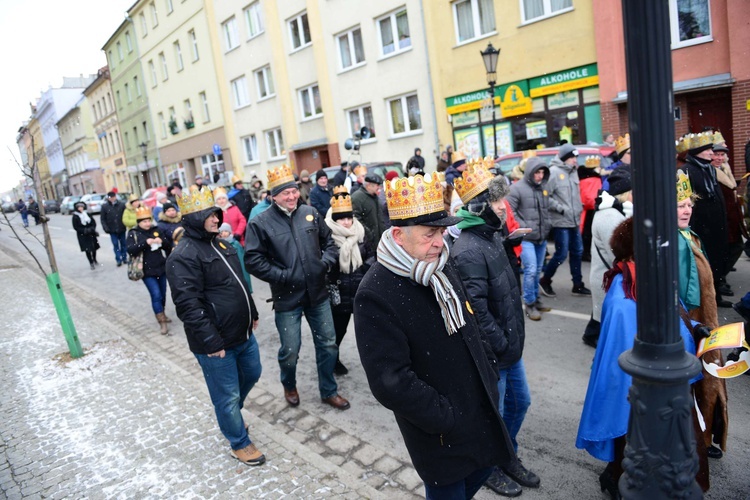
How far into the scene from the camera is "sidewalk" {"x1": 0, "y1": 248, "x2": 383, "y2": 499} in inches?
146

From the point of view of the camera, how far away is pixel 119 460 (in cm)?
414

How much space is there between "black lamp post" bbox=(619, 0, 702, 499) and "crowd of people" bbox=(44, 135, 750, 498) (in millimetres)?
775

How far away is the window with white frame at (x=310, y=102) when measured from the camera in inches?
983

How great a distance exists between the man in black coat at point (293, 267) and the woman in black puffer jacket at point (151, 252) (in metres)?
3.79

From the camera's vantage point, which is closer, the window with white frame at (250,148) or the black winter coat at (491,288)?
the black winter coat at (491,288)

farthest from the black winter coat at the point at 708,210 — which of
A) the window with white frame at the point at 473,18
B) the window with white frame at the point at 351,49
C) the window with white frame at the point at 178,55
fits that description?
the window with white frame at the point at 178,55

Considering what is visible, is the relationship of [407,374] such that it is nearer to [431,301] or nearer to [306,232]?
[431,301]

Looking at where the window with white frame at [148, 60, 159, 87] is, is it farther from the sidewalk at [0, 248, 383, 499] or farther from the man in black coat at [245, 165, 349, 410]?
the man in black coat at [245, 165, 349, 410]

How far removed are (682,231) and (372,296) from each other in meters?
2.45

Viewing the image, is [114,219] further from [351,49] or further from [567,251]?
[351,49]

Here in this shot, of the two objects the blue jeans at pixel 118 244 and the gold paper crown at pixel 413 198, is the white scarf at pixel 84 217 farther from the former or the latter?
the gold paper crown at pixel 413 198

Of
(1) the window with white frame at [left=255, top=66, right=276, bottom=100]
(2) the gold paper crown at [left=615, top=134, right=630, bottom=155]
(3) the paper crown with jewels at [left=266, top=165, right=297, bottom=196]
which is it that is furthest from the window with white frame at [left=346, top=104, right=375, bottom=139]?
(3) the paper crown with jewels at [left=266, top=165, right=297, bottom=196]

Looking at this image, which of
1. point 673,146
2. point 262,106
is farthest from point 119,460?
point 262,106

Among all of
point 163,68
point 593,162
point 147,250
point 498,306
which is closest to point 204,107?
point 163,68
